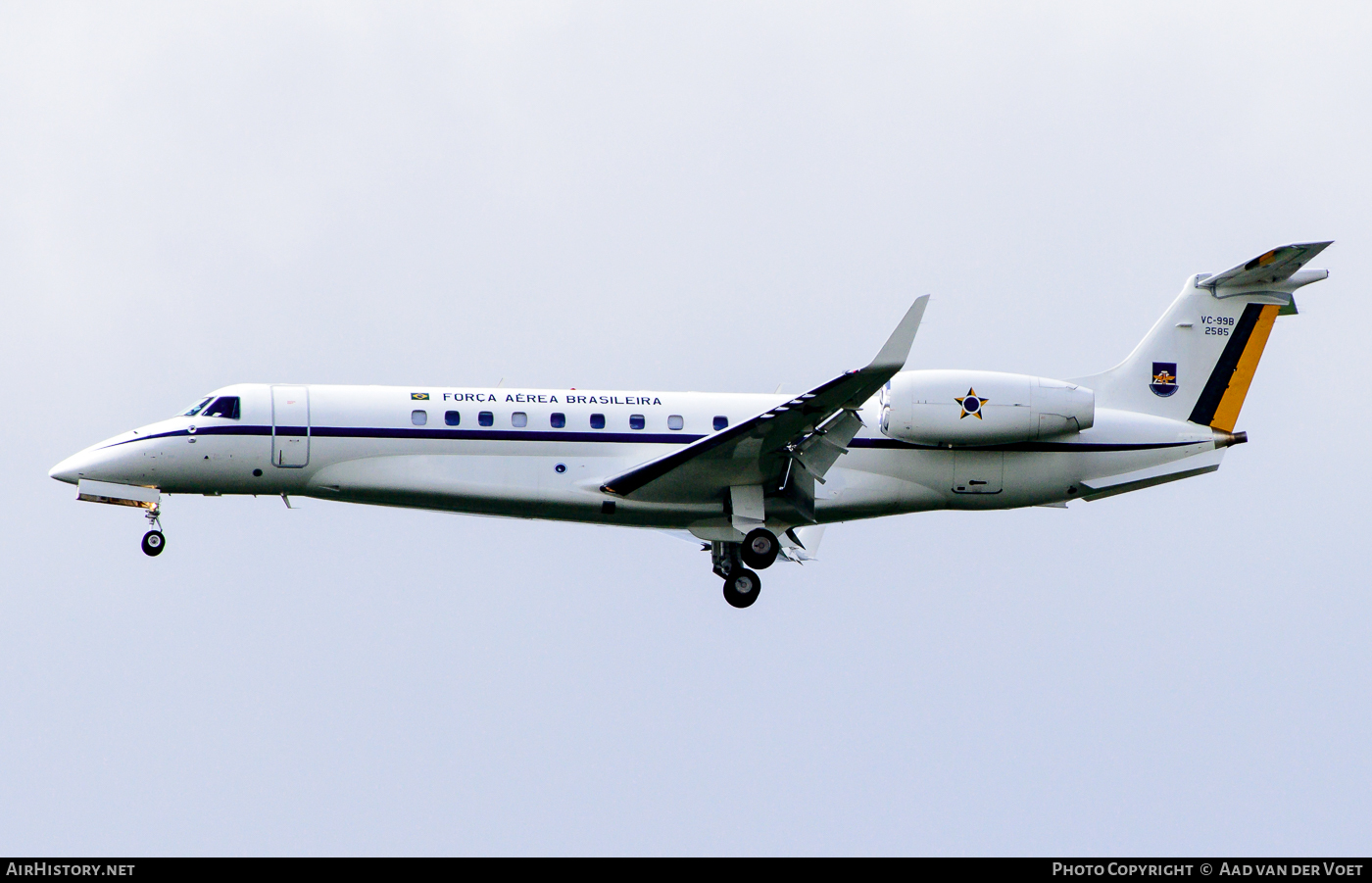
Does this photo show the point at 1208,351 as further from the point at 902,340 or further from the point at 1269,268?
the point at 902,340

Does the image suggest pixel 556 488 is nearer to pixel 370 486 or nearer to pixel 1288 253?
pixel 370 486

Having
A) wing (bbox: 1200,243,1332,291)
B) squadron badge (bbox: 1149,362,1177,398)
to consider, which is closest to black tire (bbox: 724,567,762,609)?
squadron badge (bbox: 1149,362,1177,398)

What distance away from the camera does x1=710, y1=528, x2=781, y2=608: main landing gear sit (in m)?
24.3

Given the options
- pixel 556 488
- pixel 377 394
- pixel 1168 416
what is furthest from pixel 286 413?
pixel 1168 416

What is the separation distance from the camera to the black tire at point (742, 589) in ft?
83.1

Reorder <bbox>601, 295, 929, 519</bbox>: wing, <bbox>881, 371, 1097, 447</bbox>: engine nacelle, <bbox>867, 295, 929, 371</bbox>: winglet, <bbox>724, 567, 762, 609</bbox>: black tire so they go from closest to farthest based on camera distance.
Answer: <bbox>867, 295, 929, 371</bbox>: winglet < <bbox>601, 295, 929, 519</bbox>: wing < <bbox>881, 371, 1097, 447</bbox>: engine nacelle < <bbox>724, 567, 762, 609</bbox>: black tire

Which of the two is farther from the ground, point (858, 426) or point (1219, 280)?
point (1219, 280)

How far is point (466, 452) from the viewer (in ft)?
78.1

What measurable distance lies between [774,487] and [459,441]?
16.8ft

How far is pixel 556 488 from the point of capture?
23875mm

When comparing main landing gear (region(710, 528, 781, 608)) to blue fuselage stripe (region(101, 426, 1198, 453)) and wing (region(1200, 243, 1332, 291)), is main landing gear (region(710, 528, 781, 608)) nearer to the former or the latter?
blue fuselage stripe (region(101, 426, 1198, 453))

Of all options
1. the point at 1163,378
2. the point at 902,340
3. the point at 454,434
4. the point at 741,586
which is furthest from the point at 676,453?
the point at 1163,378

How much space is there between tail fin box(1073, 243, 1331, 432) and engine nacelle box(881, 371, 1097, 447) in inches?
92.4

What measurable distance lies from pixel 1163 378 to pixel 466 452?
12.3 metres
